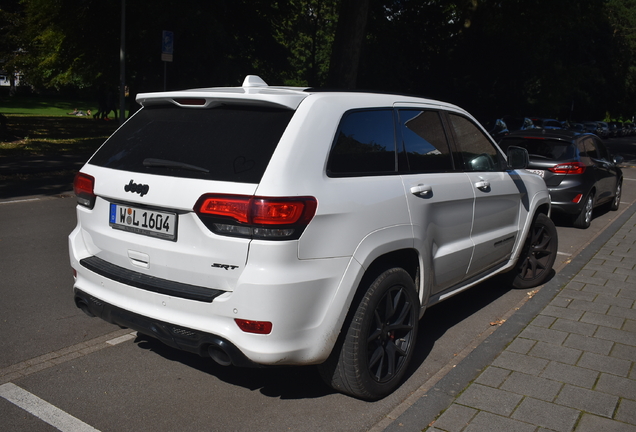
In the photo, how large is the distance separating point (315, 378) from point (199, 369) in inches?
30.1

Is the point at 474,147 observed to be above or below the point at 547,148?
above

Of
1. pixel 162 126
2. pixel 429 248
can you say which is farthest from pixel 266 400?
pixel 162 126

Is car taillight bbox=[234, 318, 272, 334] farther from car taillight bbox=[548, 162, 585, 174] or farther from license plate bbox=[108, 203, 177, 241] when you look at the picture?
car taillight bbox=[548, 162, 585, 174]

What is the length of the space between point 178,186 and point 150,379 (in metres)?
1.37

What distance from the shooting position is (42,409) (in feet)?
11.5

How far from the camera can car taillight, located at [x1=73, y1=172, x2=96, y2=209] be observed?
3.85 metres

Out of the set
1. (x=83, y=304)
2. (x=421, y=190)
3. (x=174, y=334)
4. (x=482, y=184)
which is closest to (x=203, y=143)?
(x=174, y=334)

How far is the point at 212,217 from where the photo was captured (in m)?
3.23

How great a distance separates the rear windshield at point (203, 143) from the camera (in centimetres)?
331

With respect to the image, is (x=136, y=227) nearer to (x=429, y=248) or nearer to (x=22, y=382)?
(x=22, y=382)

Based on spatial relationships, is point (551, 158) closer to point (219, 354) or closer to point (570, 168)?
point (570, 168)

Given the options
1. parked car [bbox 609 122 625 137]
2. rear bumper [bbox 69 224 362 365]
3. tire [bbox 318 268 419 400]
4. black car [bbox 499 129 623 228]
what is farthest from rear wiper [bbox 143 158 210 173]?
parked car [bbox 609 122 625 137]

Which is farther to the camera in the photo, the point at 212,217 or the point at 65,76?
the point at 65,76

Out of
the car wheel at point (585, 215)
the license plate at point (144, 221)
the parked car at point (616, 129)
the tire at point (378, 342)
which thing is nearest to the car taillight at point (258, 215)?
the license plate at point (144, 221)
